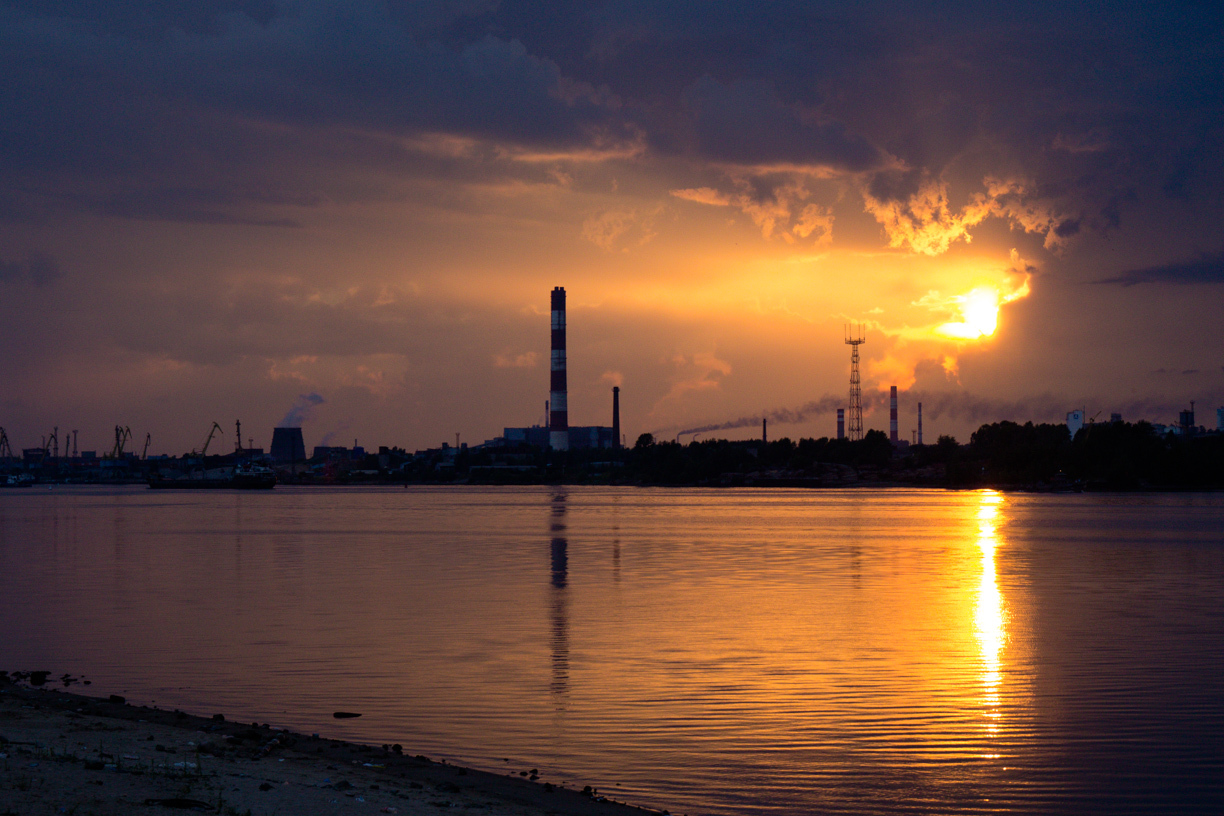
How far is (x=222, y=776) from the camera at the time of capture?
11.0 metres

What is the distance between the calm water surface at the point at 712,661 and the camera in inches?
527

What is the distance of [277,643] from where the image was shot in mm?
23578

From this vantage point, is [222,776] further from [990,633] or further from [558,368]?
[558,368]

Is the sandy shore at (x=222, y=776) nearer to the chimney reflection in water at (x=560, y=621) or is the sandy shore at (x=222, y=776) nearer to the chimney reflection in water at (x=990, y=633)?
the chimney reflection in water at (x=560, y=621)

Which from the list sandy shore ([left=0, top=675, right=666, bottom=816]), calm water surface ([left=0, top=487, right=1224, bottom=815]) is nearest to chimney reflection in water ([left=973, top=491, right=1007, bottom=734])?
calm water surface ([left=0, top=487, right=1224, bottom=815])

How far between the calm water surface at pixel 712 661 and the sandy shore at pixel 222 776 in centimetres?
112

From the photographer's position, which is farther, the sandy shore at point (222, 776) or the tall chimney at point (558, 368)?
the tall chimney at point (558, 368)

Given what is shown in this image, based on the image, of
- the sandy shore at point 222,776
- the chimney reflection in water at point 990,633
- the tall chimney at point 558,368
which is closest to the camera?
the sandy shore at point 222,776

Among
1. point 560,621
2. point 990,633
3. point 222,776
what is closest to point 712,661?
point 560,621

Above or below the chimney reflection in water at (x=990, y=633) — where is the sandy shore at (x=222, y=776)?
above

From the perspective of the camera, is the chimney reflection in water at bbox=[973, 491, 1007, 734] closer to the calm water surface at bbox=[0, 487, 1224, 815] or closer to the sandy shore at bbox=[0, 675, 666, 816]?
the calm water surface at bbox=[0, 487, 1224, 815]

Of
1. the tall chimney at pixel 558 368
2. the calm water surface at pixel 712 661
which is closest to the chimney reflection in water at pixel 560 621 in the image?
the calm water surface at pixel 712 661

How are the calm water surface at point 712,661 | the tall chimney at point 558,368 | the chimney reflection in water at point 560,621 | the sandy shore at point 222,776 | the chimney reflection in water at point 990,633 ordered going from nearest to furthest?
the sandy shore at point 222,776, the calm water surface at point 712,661, the chimney reflection in water at point 990,633, the chimney reflection in water at point 560,621, the tall chimney at point 558,368

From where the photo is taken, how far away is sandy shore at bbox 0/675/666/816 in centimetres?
973
